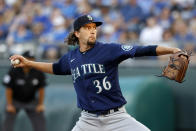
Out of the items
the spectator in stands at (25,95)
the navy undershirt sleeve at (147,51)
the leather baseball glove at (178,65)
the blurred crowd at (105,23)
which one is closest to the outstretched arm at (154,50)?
the navy undershirt sleeve at (147,51)

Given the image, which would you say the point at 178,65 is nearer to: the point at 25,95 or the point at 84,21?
the point at 84,21

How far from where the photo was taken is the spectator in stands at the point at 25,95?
31.1ft

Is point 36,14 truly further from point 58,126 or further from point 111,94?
point 111,94

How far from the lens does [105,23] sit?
1177cm

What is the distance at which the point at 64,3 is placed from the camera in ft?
42.9

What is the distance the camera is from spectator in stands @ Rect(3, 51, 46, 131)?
9.48m

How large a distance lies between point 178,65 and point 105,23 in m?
6.43

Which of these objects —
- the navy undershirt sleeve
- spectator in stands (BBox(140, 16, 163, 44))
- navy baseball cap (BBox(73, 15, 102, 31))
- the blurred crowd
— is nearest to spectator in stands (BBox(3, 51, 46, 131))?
the blurred crowd

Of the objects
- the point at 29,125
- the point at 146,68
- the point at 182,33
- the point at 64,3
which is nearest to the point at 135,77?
the point at 146,68

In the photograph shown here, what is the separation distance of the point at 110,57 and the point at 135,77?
4851 millimetres

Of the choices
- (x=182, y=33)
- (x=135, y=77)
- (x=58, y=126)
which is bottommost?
(x=58, y=126)

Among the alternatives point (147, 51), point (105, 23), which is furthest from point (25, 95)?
point (147, 51)

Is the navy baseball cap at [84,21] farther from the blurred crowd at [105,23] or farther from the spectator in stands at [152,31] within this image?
the spectator in stands at [152,31]

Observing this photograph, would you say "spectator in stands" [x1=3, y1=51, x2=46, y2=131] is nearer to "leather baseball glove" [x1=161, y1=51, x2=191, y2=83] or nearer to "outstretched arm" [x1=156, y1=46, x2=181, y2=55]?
"leather baseball glove" [x1=161, y1=51, x2=191, y2=83]
